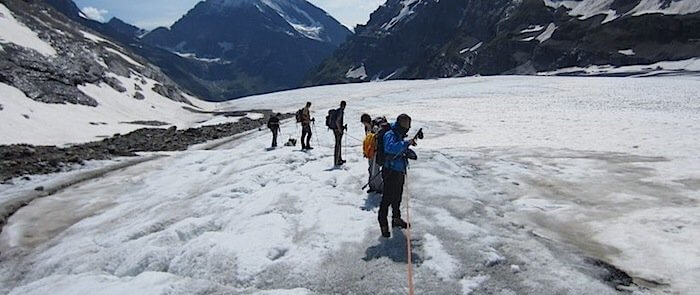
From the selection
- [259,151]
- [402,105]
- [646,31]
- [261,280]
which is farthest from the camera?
[646,31]

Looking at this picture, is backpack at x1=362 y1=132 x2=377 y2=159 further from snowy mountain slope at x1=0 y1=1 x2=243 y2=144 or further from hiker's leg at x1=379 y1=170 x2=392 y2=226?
snowy mountain slope at x1=0 y1=1 x2=243 y2=144

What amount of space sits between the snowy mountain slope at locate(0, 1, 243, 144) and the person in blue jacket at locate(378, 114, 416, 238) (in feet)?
82.8

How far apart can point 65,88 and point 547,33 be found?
153 m

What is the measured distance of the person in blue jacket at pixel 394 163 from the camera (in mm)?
9008

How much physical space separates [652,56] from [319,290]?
476 ft

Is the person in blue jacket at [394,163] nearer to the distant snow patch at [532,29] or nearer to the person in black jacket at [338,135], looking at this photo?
the person in black jacket at [338,135]

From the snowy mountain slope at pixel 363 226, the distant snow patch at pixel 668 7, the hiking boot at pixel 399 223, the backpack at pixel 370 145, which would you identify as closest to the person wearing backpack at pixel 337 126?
the snowy mountain slope at pixel 363 226

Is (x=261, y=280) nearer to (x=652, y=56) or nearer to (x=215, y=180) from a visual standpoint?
(x=215, y=180)

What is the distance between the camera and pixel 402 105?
49.8 metres

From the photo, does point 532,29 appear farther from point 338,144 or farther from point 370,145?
point 370,145

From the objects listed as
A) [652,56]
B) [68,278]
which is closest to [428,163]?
[68,278]

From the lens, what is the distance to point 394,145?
902cm

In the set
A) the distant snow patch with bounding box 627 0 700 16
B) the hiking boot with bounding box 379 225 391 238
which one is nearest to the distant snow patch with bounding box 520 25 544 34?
the distant snow patch with bounding box 627 0 700 16

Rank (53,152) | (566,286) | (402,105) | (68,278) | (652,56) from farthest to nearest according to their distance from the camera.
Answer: (652,56) < (402,105) < (53,152) < (68,278) < (566,286)
